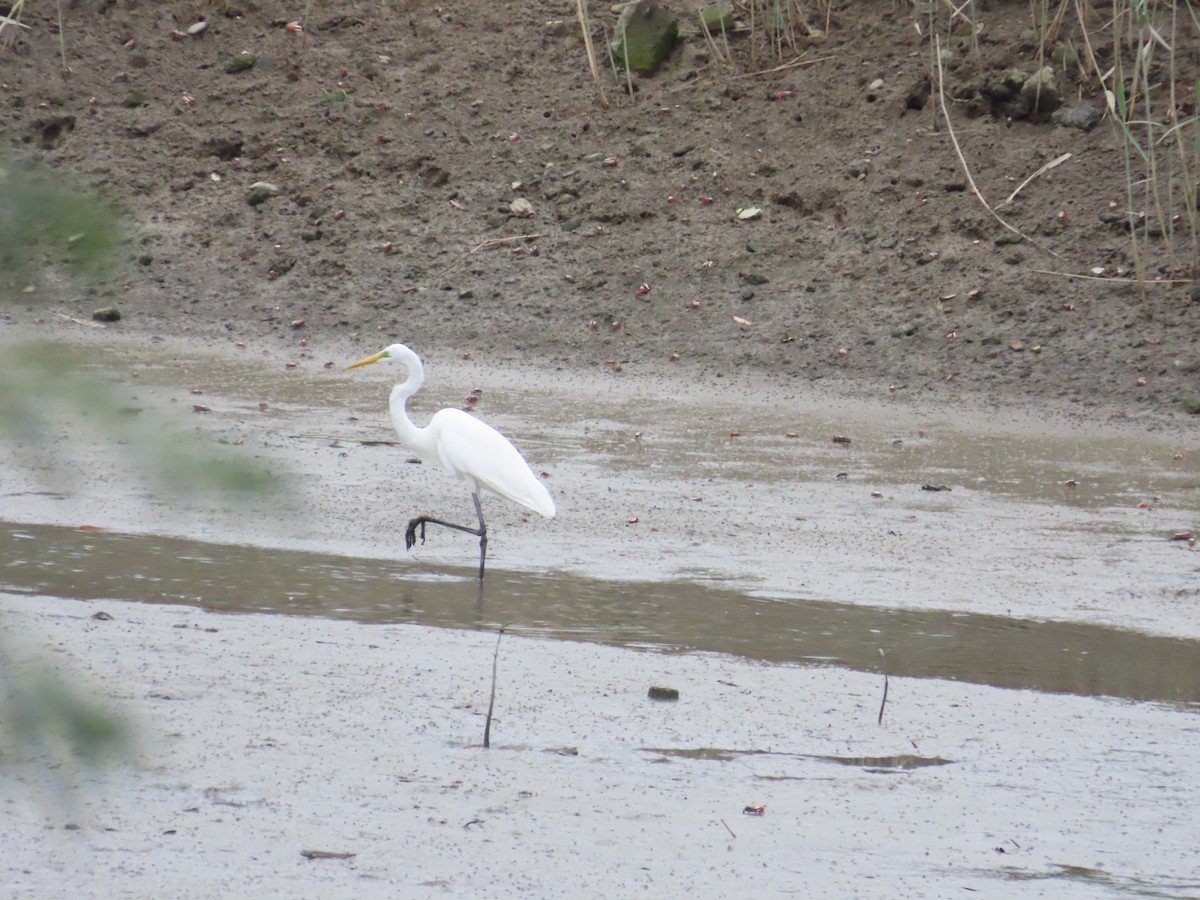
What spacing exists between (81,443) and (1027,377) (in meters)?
8.94

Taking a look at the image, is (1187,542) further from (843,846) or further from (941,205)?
(941,205)

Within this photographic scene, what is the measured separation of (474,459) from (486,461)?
81mm

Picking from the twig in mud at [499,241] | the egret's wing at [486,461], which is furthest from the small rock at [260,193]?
the egret's wing at [486,461]

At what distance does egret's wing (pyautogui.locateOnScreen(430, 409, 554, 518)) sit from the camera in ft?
20.4

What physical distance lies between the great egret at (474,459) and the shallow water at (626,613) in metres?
0.37

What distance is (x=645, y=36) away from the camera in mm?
12469

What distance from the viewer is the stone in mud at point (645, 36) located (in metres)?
12.4

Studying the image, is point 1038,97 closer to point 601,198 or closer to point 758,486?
point 601,198

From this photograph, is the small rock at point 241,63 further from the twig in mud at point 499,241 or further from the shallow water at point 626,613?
the shallow water at point 626,613

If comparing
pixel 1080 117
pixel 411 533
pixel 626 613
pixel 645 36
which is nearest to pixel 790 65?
pixel 645 36

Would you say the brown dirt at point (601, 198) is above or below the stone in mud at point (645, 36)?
below

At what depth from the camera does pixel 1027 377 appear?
9234 millimetres

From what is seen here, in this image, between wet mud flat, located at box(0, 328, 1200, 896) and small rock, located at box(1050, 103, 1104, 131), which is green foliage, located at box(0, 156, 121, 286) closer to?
wet mud flat, located at box(0, 328, 1200, 896)

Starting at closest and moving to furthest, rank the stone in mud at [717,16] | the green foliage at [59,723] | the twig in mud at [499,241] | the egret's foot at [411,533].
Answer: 1. the green foliage at [59,723]
2. the egret's foot at [411,533]
3. the twig in mud at [499,241]
4. the stone in mud at [717,16]
